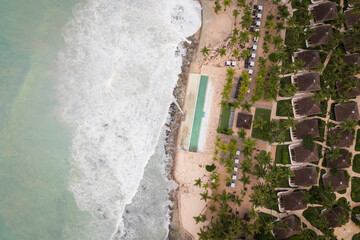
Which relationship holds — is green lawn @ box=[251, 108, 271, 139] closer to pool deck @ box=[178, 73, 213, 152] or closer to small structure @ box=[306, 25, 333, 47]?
pool deck @ box=[178, 73, 213, 152]

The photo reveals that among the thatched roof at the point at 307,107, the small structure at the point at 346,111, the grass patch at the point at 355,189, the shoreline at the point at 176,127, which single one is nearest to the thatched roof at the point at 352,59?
the small structure at the point at 346,111

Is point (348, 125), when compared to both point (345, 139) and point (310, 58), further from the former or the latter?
point (310, 58)

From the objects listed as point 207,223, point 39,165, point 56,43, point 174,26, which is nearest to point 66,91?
point 56,43

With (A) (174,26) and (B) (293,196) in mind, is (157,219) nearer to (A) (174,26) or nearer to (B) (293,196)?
(B) (293,196)

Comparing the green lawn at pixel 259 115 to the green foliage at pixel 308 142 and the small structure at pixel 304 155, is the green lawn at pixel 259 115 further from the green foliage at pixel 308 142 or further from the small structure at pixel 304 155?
the green foliage at pixel 308 142

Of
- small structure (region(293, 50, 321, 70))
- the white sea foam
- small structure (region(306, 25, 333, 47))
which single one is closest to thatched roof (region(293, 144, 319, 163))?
small structure (region(293, 50, 321, 70))

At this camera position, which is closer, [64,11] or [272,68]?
[272,68]
